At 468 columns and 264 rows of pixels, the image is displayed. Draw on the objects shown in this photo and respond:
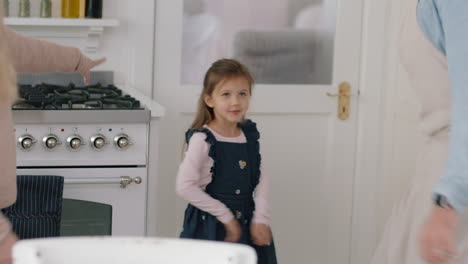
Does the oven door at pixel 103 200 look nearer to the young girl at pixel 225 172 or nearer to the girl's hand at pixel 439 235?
the young girl at pixel 225 172

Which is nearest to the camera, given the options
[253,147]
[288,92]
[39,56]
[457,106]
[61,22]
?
[457,106]

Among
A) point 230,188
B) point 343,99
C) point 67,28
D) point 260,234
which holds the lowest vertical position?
point 260,234

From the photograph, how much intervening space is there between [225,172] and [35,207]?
58 centimetres

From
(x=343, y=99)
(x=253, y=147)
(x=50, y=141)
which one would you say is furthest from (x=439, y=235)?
(x=343, y=99)

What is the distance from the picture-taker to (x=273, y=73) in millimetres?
3578

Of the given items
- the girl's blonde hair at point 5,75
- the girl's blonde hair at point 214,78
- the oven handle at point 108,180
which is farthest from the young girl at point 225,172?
the girl's blonde hair at point 5,75

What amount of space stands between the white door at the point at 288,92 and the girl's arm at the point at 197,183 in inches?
30.7

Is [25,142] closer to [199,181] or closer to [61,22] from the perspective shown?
[199,181]

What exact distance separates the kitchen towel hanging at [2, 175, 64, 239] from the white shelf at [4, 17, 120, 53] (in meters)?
0.85

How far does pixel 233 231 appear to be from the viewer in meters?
2.61

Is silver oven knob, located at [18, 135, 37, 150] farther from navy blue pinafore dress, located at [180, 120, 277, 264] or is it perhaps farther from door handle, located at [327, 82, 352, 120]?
door handle, located at [327, 82, 352, 120]

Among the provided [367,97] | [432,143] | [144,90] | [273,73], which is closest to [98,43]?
[144,90]

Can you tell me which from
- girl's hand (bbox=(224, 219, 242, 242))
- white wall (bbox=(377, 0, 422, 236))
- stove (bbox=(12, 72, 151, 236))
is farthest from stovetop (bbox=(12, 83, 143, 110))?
white wall (bbox=(377, 0, 422, 236))

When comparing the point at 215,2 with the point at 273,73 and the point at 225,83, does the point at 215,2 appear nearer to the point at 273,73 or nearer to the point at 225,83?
the point at 273,73
